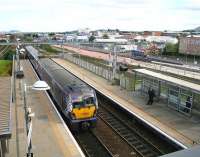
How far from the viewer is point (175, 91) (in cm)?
2283

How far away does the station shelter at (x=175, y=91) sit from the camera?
21.1 m

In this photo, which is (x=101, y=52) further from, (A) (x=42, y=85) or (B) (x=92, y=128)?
(A) (x=42, y=85)

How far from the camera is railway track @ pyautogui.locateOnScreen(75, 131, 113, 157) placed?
55.3 feet

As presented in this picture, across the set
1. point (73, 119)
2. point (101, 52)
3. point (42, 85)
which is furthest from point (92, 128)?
point (101, 52)

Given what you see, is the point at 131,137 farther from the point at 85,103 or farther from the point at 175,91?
the point at 175,91

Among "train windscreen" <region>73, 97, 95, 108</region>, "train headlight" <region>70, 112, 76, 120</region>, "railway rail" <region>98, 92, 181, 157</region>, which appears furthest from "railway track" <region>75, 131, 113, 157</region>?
"train windscreen" <region>73, 97, 95, 108</region>

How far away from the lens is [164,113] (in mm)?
22266

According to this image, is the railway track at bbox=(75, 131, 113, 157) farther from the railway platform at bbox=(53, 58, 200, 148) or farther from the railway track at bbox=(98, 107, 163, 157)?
the railway platform at bbox=(53, 58, 200, 148)

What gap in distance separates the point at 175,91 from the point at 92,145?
8.11 m

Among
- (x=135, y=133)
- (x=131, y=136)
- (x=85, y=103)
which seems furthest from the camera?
(x=135, y=133)

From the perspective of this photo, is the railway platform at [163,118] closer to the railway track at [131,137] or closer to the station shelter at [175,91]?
the station shelter at [175,91]

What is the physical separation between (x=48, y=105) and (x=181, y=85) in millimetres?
10245

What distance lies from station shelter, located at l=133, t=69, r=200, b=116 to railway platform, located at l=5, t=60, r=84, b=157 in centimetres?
835

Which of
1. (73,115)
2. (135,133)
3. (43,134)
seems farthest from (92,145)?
(135,133)
